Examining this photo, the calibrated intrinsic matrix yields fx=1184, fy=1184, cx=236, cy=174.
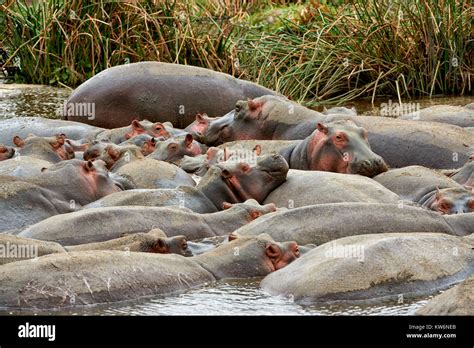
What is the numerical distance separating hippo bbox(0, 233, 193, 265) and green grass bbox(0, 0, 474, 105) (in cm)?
613

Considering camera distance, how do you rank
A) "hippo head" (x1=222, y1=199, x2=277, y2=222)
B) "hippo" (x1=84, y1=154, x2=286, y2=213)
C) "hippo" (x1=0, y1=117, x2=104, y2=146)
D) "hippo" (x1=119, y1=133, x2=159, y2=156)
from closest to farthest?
"hippo head" (x1=222, y1=199, x2=277, y2=222)
"hippo" (x1=84, y1=154, x2=286, y2=213)
"hippo" (x1=119, y1=133, x2=159, y2=156)
"hippo" (x1=0, y1=117, x2=104, y2=146)

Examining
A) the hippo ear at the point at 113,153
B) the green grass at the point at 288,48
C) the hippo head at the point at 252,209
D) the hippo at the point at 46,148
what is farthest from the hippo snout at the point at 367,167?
the green grass at the point at 288,48

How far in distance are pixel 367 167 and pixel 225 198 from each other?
117cm

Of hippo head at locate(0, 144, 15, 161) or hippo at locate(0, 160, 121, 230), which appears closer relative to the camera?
hippo at locate(0, 160, 121, 230)

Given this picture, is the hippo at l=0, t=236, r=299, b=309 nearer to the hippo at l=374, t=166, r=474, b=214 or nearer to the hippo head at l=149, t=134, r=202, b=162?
the hippo at l=374, t=166, r=474, b=214

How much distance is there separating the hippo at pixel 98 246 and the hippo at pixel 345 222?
0.51 metres

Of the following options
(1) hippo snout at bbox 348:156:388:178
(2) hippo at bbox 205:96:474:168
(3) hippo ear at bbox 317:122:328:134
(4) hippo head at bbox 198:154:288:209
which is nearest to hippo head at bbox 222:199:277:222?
(4) hippo head at bbox 198:154:288:209

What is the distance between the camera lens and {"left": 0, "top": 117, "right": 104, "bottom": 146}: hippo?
9.70 m

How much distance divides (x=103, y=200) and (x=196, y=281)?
146 centimetres

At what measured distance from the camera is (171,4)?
12555mm

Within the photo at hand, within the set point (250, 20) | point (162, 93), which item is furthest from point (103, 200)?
point (250, 20)

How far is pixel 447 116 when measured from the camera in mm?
9914

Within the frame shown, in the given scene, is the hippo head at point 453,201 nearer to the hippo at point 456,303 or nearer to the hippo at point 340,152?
the hippo at point 340,152

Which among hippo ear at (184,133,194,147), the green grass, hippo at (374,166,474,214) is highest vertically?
the green grass
